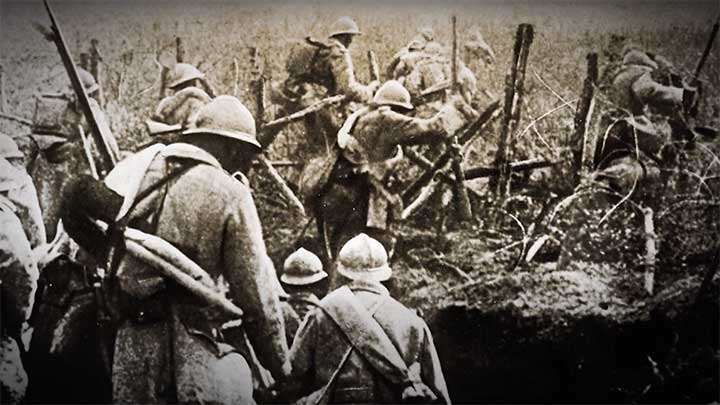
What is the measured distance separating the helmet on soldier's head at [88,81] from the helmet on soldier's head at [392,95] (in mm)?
1901

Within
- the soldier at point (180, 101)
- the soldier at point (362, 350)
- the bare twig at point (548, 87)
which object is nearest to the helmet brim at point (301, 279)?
the soldier at point (362, 350)

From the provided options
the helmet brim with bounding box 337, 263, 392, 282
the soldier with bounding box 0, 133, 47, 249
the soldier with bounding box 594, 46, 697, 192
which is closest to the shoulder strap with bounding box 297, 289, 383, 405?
the helmet brim with bounding box 337, 263, 392, 282

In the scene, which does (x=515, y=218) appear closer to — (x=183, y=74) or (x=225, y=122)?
(x=225, y=122)

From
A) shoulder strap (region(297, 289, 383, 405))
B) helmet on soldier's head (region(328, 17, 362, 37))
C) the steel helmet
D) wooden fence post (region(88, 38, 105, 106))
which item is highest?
helmet on soldier's head (region(328, 17, 362, 37))

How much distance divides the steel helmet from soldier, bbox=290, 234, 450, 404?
2298 mm

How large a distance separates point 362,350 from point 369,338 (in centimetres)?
9

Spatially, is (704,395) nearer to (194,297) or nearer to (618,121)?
(618,121)

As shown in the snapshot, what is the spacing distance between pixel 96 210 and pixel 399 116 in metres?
2.12

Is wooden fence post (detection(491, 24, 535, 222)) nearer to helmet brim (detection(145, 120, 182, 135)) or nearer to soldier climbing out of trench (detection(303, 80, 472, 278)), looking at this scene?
soldier climbing out of trench (detection(303, 80, 472, 278))

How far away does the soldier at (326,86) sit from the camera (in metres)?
4.86

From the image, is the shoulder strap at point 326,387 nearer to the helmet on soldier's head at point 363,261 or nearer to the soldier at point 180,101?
the helmet on soldier's head at point 363,261

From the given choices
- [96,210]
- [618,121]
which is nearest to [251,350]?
[96,210]

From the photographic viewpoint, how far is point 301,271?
4.74 m

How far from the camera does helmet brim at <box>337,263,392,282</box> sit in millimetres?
4715
